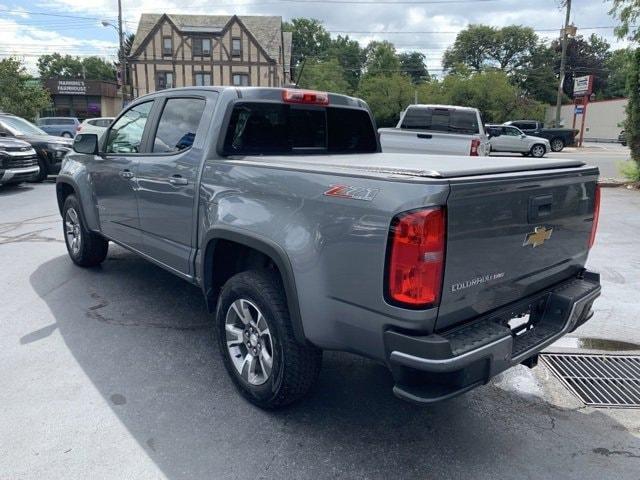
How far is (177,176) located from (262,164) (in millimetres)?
989

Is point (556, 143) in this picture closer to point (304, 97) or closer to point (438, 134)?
point (438, 134)

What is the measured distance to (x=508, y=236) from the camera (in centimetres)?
256

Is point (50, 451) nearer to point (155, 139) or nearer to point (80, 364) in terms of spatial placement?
point (80, 364)

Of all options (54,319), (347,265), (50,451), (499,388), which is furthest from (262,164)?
(54,319)

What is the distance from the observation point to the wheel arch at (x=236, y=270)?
108 inches

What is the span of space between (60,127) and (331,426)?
27288mm

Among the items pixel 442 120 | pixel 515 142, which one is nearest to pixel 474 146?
pixel 442 120

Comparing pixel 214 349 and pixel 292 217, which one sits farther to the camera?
pixel 214 349

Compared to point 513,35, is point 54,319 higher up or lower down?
lower down

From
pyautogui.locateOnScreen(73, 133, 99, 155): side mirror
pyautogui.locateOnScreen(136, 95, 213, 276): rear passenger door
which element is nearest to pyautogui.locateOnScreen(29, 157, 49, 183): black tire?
pyautogui.locateOnScreen(73, 133, 99, 155): side mirror

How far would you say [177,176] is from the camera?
12.4ft

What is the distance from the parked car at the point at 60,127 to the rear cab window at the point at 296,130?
78.3ft

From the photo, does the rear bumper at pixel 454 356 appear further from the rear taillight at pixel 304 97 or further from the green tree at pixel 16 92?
the green tree at pixel 16 92

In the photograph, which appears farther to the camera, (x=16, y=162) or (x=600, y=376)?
(x=16, y=162)
